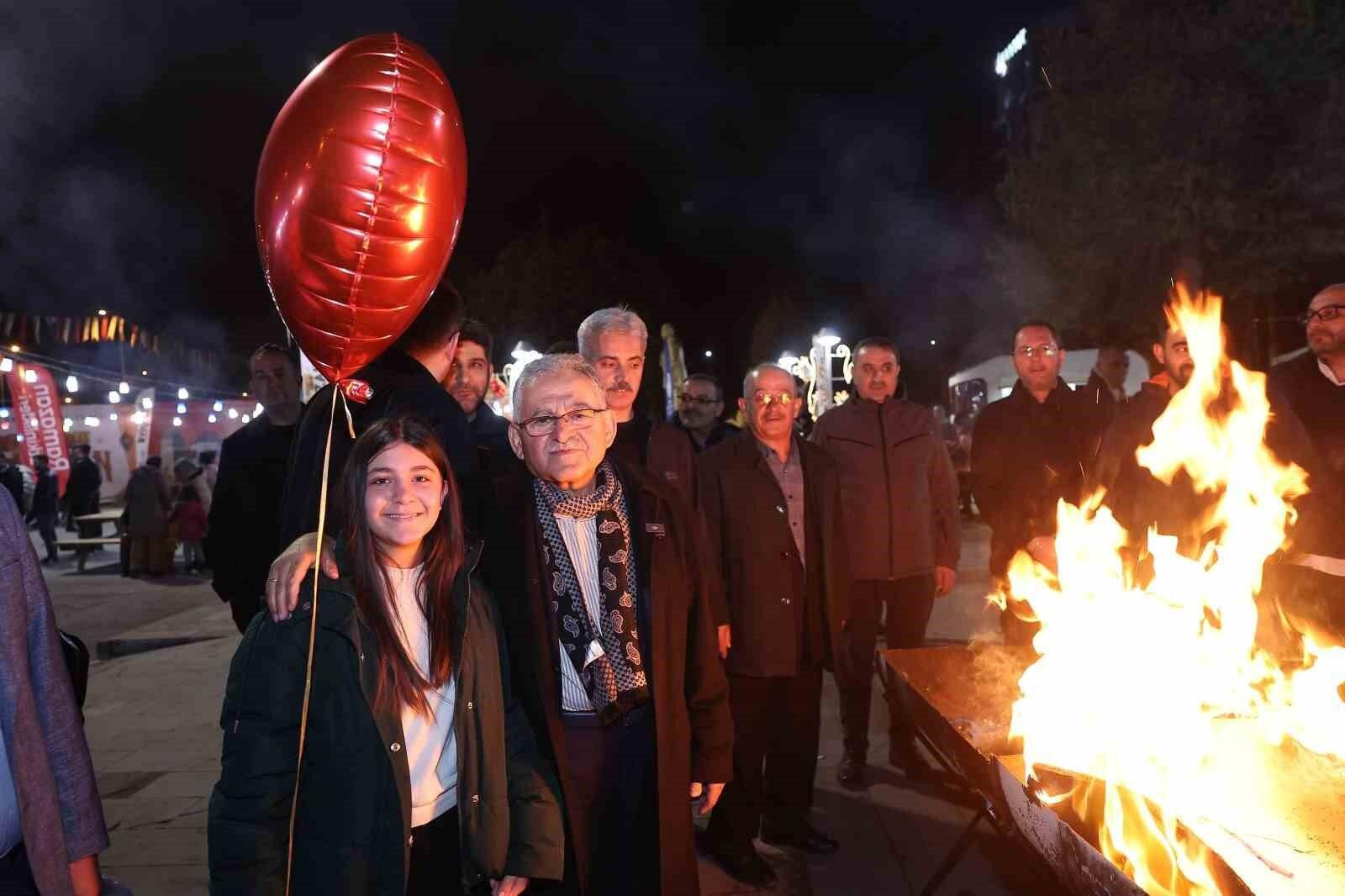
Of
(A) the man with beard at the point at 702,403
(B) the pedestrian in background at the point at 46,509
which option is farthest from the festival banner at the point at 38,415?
(A) the man with beard at the point at 702,403

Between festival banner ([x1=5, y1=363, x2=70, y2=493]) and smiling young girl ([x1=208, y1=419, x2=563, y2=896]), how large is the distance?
62.4 ft

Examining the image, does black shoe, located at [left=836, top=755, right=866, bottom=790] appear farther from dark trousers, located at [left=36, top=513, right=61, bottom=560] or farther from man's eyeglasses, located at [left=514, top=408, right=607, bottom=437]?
dark trousers, located at [left=36, top=513, right=61, bottom=560]

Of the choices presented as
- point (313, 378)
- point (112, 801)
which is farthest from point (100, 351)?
point (112, 801)

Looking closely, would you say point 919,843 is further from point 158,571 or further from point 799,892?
point 158,571

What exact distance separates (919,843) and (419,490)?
293 centimetres

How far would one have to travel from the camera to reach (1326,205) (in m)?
14.6

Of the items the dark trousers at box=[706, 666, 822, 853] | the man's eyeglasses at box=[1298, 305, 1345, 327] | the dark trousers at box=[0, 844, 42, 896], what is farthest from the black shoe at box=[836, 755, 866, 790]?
the dark trousers at box=[0, 844, 42, 896]

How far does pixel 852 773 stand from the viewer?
4520 millimetres

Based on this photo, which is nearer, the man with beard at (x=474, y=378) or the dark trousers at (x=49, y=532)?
the man with beard at (x=474, y=378)

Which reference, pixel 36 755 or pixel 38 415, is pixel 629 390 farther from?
pixel 38 415

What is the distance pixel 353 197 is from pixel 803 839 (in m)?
3.23

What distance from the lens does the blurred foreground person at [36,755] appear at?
1844mm

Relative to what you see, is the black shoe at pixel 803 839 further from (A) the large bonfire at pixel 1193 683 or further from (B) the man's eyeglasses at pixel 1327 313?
(B) the man's eyeglasses at pixel 1327 313

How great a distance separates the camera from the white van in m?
14.5
